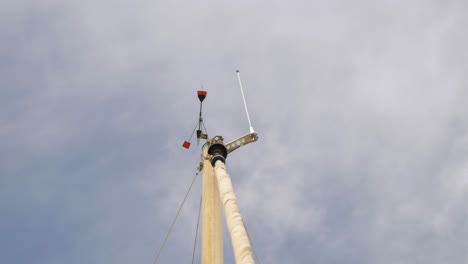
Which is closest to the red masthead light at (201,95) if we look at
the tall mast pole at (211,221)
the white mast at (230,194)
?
the white mast at (230,194)

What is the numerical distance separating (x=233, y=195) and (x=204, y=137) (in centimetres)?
891

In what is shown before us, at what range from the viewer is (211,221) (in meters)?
19.3

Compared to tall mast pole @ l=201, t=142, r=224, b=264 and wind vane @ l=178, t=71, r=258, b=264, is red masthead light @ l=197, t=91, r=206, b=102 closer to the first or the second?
wind vane @ l=178, t=71, r=258, b=264

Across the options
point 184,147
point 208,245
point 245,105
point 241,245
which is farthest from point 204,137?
point 241,245

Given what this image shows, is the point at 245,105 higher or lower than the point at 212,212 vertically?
higher

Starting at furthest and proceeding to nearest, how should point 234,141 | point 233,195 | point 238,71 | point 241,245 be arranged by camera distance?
point 238,71 → point 234,141 → point 233,195 → point 241,245

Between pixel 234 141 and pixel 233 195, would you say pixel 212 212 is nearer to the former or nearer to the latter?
pixel 233 195

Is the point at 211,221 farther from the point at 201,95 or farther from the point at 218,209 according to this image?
the point at 201,95

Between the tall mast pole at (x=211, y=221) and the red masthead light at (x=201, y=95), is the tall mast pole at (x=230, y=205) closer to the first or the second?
the tall mast pole at (x=211, y=221)

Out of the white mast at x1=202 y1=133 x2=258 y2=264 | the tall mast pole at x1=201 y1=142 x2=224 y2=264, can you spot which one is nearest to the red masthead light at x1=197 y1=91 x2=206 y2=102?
the white mast at x1=202 y1=133 x2=258 y2=264

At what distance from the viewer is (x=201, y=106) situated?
95.2 ft

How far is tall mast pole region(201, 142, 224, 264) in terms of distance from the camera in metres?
17.9

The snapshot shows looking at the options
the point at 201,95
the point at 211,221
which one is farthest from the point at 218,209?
the point at 201,95

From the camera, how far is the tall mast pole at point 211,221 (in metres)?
17.9
